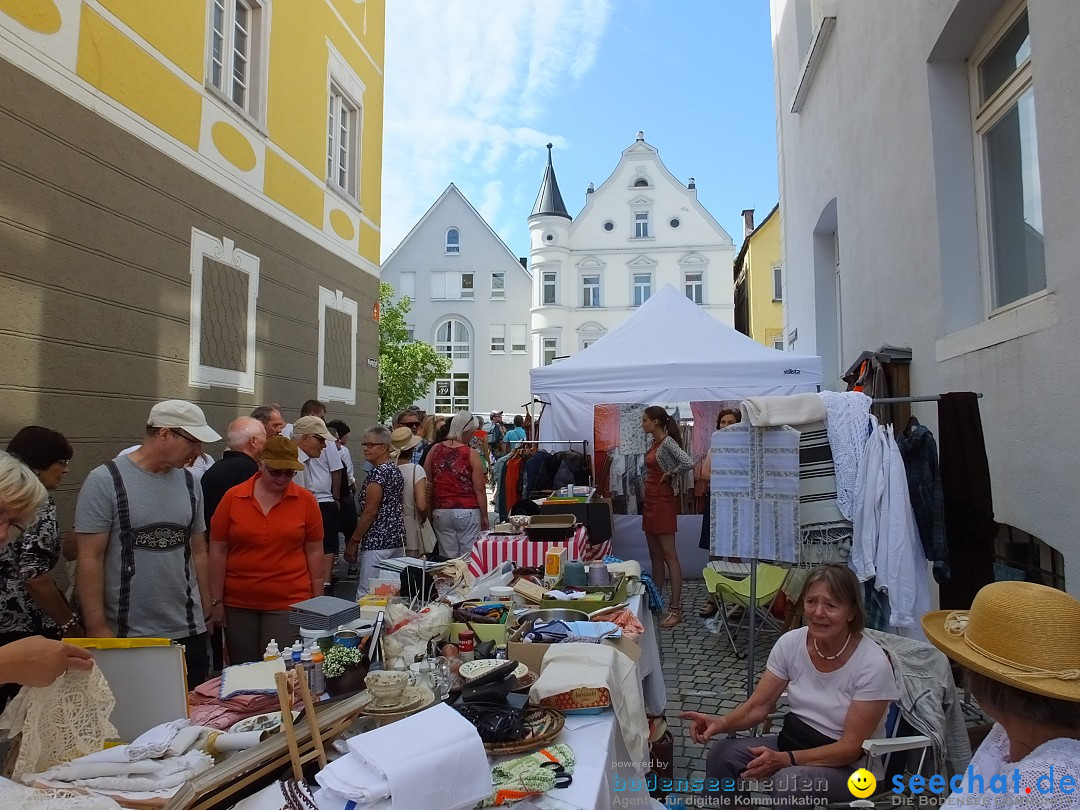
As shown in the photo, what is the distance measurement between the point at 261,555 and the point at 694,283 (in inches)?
1161

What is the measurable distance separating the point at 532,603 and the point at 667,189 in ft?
101

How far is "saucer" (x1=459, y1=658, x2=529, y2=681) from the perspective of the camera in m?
2.54

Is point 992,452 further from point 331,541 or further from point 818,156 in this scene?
point 818,156

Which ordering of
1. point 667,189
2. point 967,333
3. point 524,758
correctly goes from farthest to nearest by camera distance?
point 667,189 < point 967,333 < point 524,758

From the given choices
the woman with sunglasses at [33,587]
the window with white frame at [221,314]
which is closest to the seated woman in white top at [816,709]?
the woman with sunglasses at [33,587]

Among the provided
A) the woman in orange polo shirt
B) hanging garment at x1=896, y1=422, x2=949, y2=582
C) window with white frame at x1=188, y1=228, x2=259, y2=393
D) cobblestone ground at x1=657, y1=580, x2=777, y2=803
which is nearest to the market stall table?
cobblestone ground at x1=657, y1=580, x2=777, y2=803

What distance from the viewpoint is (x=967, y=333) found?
438 centimetres

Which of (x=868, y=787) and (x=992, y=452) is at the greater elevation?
(x=992, y=452)

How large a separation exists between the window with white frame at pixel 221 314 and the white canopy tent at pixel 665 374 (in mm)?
3277

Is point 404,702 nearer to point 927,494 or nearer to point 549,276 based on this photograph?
point 927,494

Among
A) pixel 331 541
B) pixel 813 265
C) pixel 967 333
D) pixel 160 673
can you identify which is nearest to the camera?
pixel 160 673

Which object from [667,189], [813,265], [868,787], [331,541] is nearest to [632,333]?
[813,265]

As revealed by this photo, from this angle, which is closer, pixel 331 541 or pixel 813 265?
pixel 331 541

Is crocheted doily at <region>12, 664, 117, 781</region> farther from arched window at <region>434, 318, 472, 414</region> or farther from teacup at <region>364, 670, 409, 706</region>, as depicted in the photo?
arched window at <region>434, 318, 472, 414</region>
